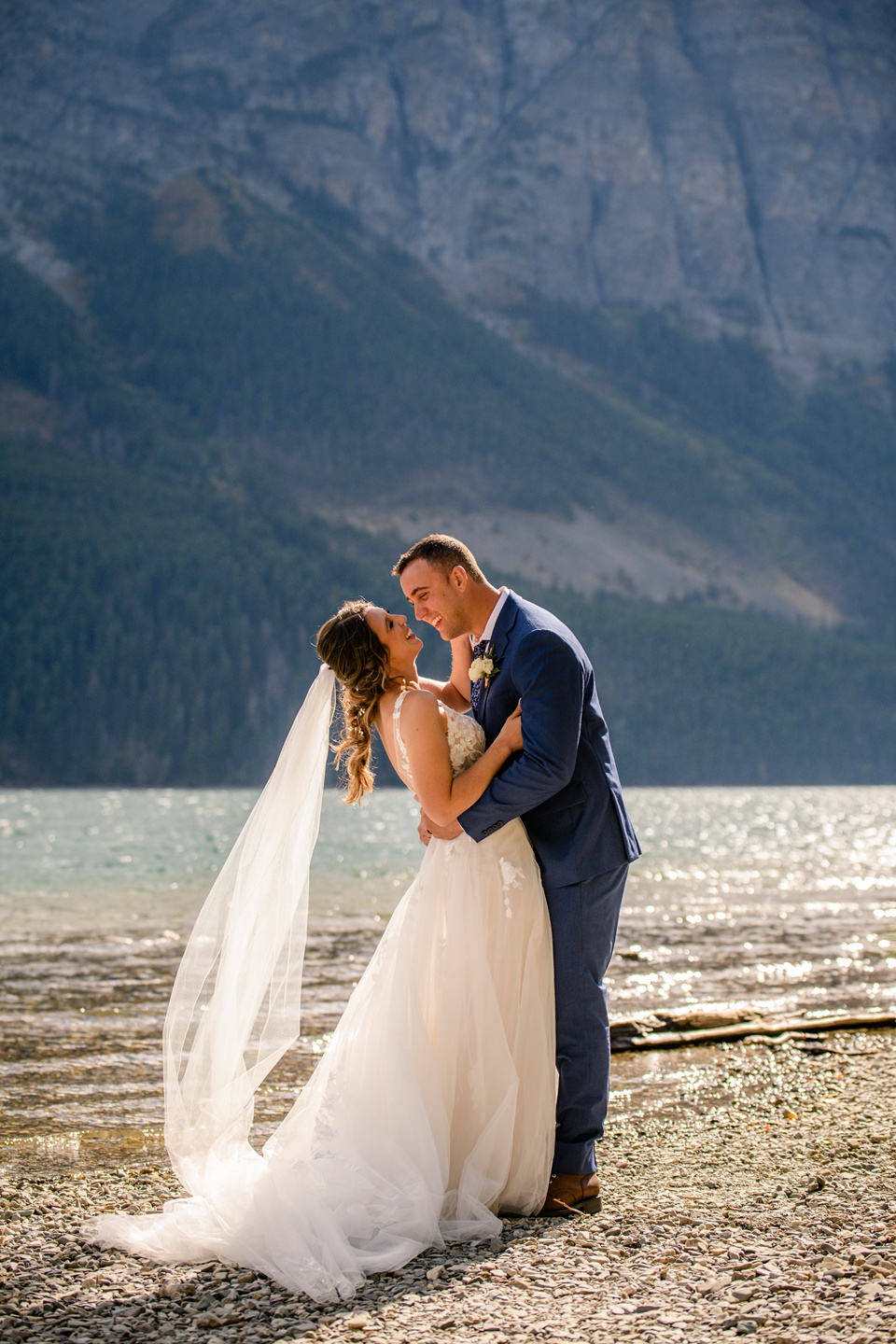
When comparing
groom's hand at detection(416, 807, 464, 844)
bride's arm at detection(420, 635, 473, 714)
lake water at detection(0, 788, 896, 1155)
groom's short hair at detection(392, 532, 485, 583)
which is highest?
groom's short hair at detection(392, 532, 485, 583)

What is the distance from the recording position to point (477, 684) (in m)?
5.68

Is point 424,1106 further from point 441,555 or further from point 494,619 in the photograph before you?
point 441,555

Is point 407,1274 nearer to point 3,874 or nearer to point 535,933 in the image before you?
point 535,933

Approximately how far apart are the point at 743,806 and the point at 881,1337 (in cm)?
10332

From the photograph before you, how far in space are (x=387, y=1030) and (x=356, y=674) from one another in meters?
1.46

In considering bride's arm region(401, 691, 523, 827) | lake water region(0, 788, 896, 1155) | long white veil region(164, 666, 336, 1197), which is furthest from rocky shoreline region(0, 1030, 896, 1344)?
lake water region(0, 788, 896, 1155)

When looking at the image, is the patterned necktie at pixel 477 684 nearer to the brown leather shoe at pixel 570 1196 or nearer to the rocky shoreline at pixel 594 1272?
the brown leather shoe at pixel 570 1196

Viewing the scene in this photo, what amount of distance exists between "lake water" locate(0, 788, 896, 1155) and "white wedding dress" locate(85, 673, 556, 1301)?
2.13m

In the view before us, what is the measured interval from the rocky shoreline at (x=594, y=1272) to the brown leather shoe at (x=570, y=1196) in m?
0.10

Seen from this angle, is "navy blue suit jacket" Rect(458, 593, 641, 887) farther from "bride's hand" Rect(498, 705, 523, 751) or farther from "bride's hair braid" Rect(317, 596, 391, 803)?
"bride's hair braid" Rect(317, 596, 391, 803)

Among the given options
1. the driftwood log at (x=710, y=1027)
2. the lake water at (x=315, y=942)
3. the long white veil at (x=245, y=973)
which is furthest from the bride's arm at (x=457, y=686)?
the driftwood log at (x=710, y=1027)

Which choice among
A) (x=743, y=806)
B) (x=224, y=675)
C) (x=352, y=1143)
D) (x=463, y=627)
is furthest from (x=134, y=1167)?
(x=224, y=675)

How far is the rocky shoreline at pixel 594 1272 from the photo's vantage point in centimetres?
399

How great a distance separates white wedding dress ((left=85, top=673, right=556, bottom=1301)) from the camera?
4910mm
